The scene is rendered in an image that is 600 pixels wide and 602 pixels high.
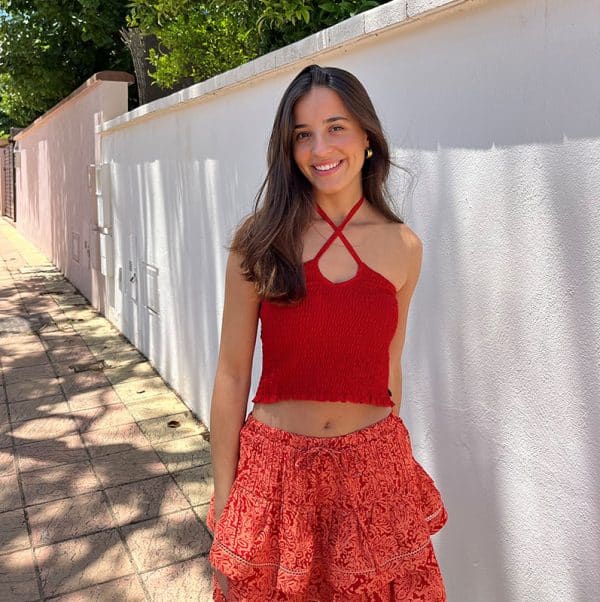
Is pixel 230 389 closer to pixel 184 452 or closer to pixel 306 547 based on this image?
pixel 306 547

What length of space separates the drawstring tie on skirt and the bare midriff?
50mm

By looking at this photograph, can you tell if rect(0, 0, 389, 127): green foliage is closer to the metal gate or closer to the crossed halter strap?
the crossed halter strap

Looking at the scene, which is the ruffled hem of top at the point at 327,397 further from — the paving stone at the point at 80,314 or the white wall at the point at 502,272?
the paving stone at the point at 80,314

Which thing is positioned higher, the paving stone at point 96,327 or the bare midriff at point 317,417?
the bare midriff at point 317,417

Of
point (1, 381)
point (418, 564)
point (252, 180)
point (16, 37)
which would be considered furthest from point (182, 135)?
point (16, 37)

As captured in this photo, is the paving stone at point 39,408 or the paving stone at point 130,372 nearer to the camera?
the paving stone at point 39,408

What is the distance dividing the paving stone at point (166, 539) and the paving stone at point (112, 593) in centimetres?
12

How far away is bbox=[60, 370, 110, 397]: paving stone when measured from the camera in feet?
17.7

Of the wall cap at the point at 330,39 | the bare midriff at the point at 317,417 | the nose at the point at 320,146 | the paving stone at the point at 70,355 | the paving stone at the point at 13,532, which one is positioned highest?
the wall cap at the point at 330,39

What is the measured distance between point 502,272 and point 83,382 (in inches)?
175

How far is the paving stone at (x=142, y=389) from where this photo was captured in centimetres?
524

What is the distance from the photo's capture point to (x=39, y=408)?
4.96m

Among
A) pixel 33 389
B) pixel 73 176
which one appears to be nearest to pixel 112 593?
pixel 33 389

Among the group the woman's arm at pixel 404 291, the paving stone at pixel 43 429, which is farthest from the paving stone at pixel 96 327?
the woman's arm at pixel 404 291
